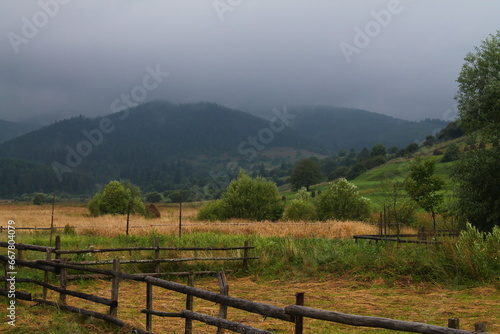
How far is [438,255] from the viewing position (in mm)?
14234

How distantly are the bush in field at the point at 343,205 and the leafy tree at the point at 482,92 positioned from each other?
19610 mm

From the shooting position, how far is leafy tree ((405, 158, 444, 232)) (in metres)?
37.9

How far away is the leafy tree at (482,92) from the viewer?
1090 inches

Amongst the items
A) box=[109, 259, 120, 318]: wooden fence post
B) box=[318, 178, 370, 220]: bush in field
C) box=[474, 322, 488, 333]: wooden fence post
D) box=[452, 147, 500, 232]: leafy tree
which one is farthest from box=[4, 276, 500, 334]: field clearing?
box=[318, 178, 370, 220]: bush in field

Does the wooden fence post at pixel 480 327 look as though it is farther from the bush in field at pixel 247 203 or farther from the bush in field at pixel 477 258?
the bush in field at pixel 247 203

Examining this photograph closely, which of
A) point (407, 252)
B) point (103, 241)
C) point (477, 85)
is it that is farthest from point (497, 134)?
point (103, 241)

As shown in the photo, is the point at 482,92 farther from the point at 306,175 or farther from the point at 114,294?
the point at 306,175

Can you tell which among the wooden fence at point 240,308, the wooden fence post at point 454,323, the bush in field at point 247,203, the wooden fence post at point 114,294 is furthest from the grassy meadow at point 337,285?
the bush in field at point 247,203

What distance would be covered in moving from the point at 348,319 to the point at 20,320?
6965 mm

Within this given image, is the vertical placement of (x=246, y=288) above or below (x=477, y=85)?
below

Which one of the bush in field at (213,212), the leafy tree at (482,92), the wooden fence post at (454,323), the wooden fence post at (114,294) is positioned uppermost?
the leafy tree at (482,92)

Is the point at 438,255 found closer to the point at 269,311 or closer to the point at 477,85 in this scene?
the point at 269,311

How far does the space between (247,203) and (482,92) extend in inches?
948

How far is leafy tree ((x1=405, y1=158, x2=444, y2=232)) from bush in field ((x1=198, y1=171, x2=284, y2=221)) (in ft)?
45.0
